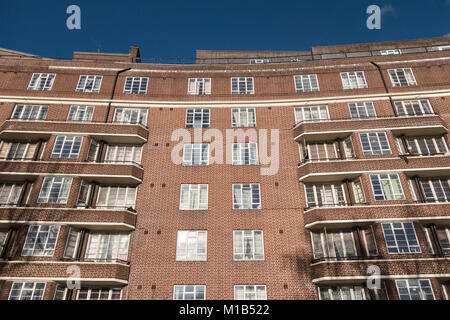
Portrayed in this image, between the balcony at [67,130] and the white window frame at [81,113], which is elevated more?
the white window frame at [81,113]

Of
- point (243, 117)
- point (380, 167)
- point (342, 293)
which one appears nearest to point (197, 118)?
point (243, 117)

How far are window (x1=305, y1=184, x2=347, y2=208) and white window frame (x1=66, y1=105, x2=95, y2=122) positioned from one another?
20.5 meters

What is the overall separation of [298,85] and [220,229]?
16107mm

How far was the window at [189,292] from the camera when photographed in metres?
21.2

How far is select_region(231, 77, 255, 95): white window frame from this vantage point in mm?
29869

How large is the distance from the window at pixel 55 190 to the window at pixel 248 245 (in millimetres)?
13369

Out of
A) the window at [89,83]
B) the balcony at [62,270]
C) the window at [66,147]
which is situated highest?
the window at [89,83]

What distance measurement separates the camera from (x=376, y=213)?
2192 centimetres

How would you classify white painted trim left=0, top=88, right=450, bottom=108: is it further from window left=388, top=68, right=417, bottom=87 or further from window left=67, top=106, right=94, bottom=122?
window left=388, top=68, right=417, bottom=87

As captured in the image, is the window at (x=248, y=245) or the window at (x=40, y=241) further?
the window at (x=248, y=245)

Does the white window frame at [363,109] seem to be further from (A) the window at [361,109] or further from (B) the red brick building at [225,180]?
(B) the red brick building at [225,180]

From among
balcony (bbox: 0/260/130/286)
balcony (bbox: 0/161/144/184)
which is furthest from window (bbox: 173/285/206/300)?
balcony (bbox: 0/161/144/184)

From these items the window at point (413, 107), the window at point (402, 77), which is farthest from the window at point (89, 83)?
the window at point (402, 77)

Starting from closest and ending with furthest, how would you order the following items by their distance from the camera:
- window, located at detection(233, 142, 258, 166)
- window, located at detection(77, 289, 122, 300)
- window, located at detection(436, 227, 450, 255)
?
window, located at detection(77, 289, 122, 300)
window, located at detection(436, 227, 450, 255)
window, located at detection(233, 142, 258, 166)
